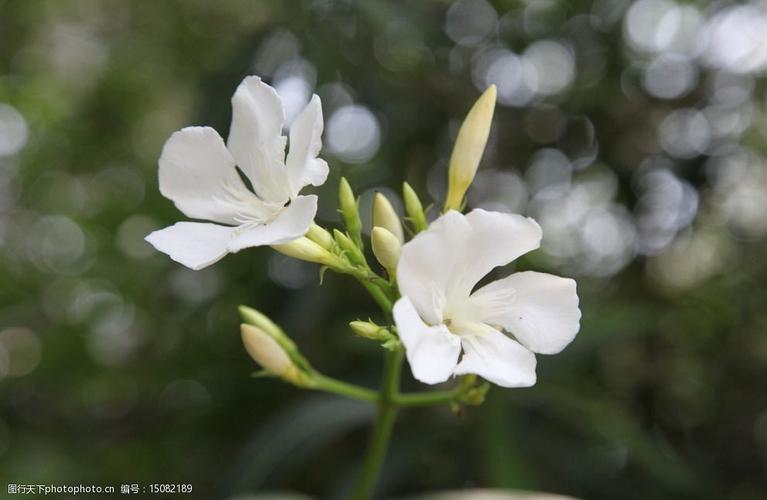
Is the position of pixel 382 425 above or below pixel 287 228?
below

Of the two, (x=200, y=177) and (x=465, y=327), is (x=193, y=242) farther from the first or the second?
(x=465, y=327)

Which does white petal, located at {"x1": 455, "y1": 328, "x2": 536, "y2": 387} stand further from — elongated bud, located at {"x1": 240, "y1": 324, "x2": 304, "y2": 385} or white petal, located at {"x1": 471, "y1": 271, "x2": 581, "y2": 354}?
elongated bud, located at {"x1": 240, "y1": 324, "x2": 304, "y2": 385}

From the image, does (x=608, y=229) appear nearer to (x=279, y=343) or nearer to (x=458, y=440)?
(x=458, y=440)

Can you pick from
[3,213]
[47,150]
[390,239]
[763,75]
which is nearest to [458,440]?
[390,239]

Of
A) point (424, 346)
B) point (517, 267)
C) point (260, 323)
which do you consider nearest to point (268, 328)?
point (260, 323)

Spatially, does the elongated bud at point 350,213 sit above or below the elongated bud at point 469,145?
below

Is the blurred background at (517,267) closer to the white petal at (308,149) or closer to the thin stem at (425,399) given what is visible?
the thin stem at (425,399)

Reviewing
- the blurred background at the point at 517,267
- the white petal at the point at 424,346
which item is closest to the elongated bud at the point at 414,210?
the white petal at the point at 424,346
